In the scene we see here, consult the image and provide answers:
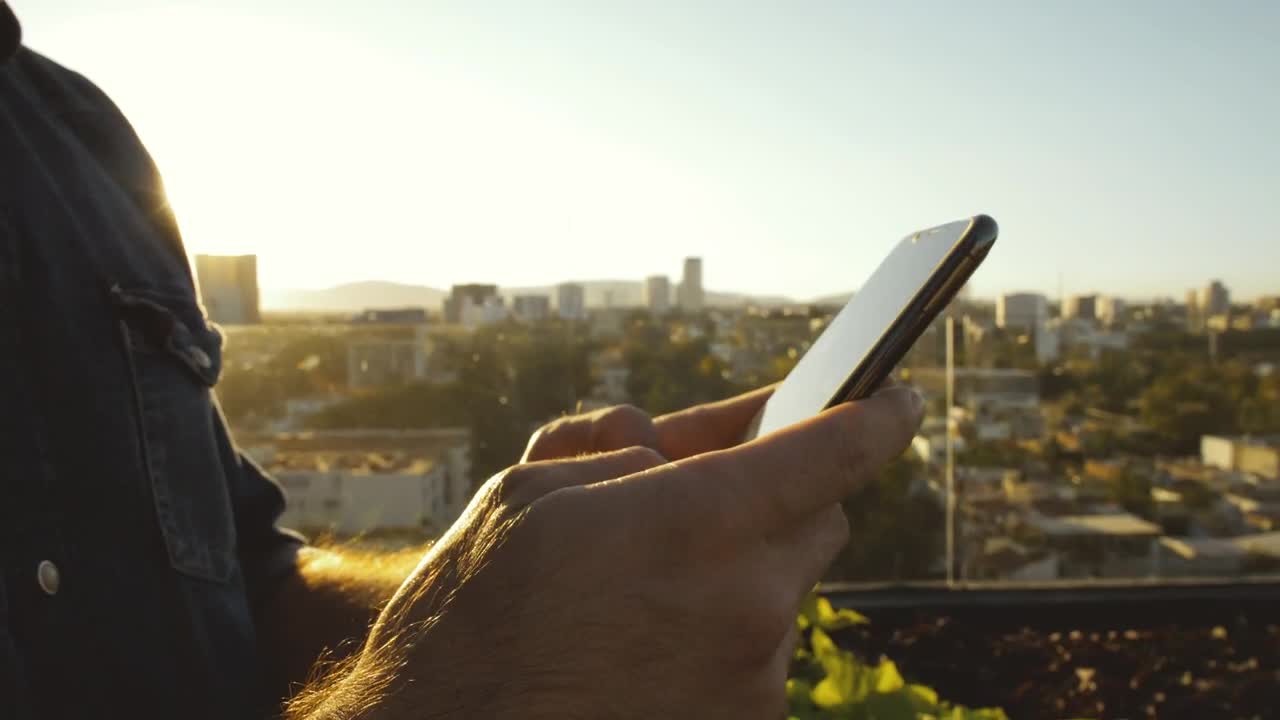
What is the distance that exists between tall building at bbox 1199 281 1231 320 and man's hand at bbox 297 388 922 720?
456cm

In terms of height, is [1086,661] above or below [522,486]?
below

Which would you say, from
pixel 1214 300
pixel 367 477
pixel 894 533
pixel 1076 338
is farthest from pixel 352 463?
pixel 1214 300

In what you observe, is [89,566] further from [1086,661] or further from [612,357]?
[612,357]

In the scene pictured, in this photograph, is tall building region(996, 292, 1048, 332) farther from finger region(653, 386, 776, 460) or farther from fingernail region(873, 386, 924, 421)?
fingernail region(873, 386, 924, 421)

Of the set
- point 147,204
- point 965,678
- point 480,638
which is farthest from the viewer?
point 965,678

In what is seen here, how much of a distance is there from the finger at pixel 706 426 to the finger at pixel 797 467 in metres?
0.45

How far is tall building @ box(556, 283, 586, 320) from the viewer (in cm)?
395

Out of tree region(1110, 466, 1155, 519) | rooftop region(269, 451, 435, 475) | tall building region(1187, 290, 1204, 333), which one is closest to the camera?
rooftop region(269, 451, 435, 475)

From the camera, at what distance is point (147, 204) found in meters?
1.27

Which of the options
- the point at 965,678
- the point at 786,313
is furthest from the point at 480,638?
the point at 786,313

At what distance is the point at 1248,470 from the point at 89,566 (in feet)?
15.3

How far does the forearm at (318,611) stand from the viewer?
1165mm

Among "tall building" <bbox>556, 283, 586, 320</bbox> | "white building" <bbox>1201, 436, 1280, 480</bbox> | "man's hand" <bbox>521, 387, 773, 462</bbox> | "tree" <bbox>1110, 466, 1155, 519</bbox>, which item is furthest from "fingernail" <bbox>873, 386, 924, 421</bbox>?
"white building" <bbox>1201, 436, 1280, 480</bbox>

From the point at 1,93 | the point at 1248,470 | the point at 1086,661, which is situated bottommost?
the point at 1086,661
